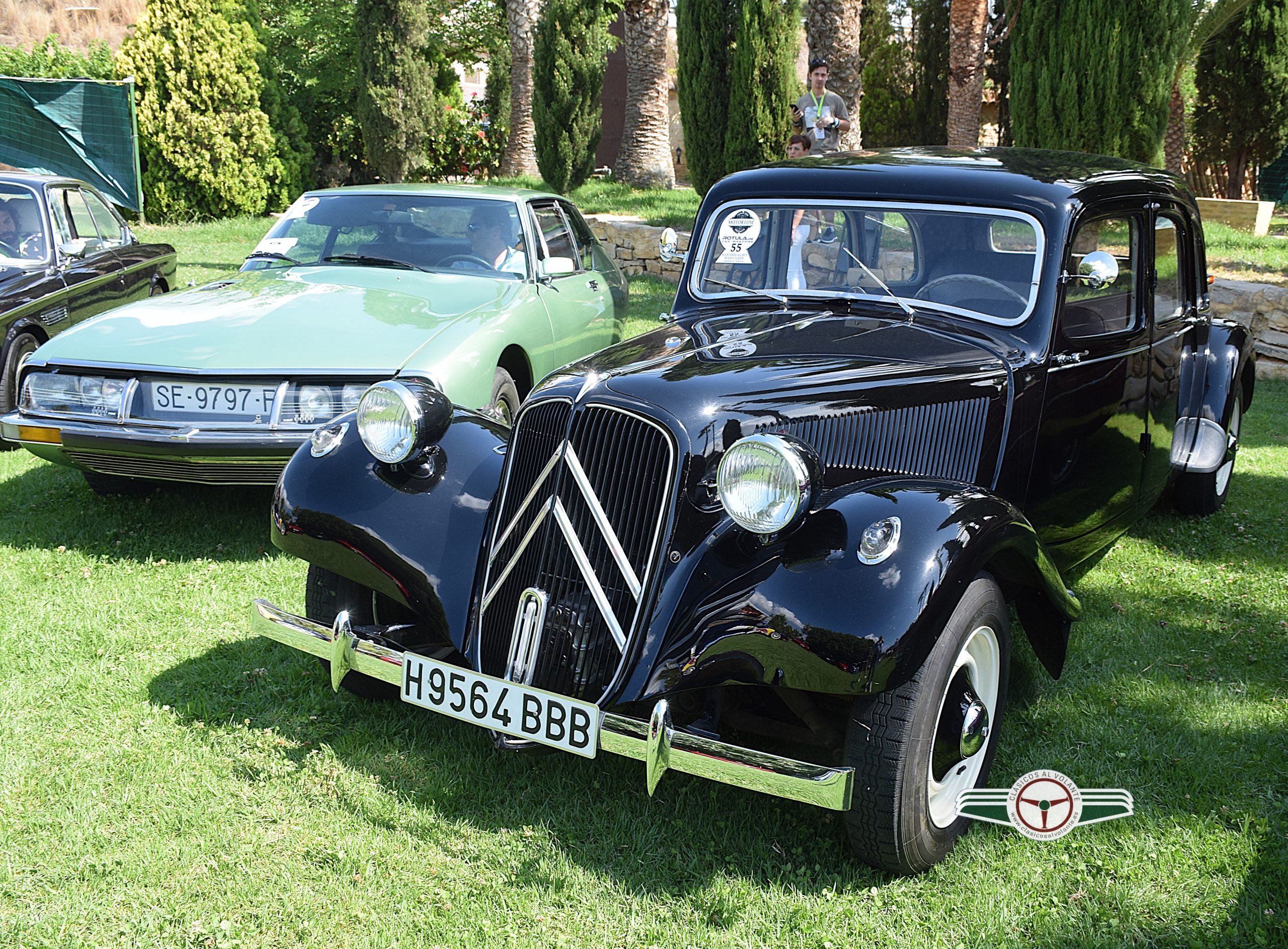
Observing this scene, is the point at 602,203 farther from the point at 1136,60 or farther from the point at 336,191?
the point at 336,191

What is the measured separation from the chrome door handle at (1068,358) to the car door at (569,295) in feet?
9.79

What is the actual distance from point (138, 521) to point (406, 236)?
2.23 m

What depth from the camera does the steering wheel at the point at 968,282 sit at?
3658 mm

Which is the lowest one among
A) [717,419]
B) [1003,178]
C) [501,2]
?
[717,419]

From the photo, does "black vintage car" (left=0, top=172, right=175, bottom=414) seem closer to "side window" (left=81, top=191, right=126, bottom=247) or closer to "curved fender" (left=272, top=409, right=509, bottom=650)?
"side window" (left=81, top=191, right=126, bottom=247)

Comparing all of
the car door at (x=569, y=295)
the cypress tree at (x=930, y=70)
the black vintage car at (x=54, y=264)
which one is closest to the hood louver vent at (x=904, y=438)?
the car door at (x=569, y=295)

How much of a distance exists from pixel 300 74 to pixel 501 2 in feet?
14.1

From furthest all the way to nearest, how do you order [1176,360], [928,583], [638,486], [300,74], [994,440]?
[300,74] → [1176,360] → [994,440] → [638,486] → [928,583]

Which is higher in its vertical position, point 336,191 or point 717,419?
point 336,191

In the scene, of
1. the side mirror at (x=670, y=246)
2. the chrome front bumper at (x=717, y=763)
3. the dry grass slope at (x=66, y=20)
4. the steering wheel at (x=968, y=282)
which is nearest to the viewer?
A: the chrome front bumper at (x=717, y=763)

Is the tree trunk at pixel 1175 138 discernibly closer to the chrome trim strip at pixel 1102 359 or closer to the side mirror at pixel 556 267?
the side mirror at pixel 556 267

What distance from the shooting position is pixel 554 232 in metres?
6.55

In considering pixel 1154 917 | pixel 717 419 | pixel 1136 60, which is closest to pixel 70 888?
pixel 717 419

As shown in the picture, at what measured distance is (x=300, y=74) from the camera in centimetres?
2000
